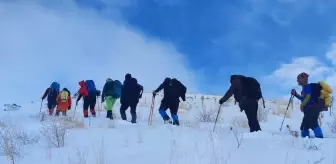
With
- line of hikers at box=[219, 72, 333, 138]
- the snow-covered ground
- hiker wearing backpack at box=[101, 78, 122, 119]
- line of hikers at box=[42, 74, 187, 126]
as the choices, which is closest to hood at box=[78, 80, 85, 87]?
line of hikers at box=[42, 74, 187, 126]

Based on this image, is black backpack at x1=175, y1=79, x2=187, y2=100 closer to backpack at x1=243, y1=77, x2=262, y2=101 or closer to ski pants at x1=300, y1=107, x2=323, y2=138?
backpack at x1=243, y1=77, x2=262, y2=101

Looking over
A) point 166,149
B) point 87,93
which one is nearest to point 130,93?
point 87,93

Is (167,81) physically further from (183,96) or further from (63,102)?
(63,102)

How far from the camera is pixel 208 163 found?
5.55 meters

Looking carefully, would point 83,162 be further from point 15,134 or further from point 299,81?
point 299,81

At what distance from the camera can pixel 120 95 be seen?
15109 millimetres

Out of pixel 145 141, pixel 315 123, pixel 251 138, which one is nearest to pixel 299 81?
pixel 315 123

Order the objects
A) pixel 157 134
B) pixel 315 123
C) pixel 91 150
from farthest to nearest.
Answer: pixel 315 123
pixel 157 134
pixel 91 150

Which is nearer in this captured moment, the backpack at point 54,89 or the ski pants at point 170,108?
the ski pants at point 170,108

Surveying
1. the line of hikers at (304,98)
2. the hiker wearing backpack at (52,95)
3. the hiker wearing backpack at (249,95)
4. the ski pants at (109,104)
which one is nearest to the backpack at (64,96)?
the hiker wearing backpack at (52,95)

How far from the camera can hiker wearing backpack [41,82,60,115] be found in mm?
17344

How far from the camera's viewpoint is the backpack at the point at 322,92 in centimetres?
988

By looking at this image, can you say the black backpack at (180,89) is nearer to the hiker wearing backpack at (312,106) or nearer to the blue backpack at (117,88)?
the blue backpack at (117,88)

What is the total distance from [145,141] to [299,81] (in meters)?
4.64
